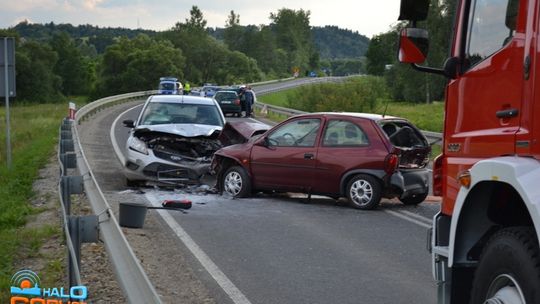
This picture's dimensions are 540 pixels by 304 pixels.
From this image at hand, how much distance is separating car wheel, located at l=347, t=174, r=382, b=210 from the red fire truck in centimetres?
642

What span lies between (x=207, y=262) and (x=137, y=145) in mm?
6398

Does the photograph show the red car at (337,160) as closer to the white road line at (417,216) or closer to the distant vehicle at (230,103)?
the white road line at (417,216)

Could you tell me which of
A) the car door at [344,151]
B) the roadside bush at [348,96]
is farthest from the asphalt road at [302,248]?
the roadside bush at [348,96]

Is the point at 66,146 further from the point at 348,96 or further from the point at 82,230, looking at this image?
the point at 348,96

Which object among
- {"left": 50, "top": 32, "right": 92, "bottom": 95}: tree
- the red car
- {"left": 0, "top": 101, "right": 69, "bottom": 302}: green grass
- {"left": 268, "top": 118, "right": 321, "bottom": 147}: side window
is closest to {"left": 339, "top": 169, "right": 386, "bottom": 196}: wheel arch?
the red car

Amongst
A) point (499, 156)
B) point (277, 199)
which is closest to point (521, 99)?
point (499, 156)

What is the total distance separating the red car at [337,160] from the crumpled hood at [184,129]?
1.34 metres

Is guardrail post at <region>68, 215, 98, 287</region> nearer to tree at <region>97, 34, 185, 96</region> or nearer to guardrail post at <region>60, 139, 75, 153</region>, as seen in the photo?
guardrail post at <region>60, 139, 75, 153</region>

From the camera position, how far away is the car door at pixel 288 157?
12.5 metres

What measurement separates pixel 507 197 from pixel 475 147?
446mm

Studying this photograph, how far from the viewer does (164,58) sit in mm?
110062

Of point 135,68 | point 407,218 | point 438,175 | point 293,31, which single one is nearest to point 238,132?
point 407,218

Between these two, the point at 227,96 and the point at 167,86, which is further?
the point at 167,86

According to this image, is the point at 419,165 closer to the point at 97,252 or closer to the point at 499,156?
the point at 97,252
